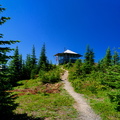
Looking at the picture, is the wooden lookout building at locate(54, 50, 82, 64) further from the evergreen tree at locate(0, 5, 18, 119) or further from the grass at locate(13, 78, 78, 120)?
the evergreen tree at locate(0, 5, 18, 119)

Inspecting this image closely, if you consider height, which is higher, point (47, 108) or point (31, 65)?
point (31, 65)

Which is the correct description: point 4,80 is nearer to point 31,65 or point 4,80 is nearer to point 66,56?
point 31,65

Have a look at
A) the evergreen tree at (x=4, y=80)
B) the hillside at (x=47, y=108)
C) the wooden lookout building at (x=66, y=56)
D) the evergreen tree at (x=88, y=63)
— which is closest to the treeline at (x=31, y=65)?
the wooden lookout building at (x=66, y=56)

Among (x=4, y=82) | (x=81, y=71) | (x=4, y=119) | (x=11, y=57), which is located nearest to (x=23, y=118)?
(x=4, y=119)

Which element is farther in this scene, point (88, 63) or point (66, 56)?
point (66, 56)

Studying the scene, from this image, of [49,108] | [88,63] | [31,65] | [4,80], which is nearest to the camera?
[4,80]

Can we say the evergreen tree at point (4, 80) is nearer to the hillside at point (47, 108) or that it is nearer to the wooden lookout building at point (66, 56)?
the hillside at point (47, 108)

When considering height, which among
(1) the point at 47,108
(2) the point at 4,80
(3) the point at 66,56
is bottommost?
(1) the point at 47,108

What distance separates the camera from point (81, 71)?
2583cm

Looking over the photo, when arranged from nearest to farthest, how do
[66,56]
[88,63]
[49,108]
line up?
[49,108] < [88,63] < [66,56]

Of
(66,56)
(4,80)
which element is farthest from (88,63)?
(4,80)

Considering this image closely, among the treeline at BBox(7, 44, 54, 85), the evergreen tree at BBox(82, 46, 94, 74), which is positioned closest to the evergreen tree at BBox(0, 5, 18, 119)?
the evergreen tree at BBox(82, 46, 94, 74)

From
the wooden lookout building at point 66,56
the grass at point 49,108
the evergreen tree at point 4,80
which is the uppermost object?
the wooden lookout building at point 66,56

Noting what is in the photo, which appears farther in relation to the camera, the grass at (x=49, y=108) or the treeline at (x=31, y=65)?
the treeline at (x=31, y=65)
